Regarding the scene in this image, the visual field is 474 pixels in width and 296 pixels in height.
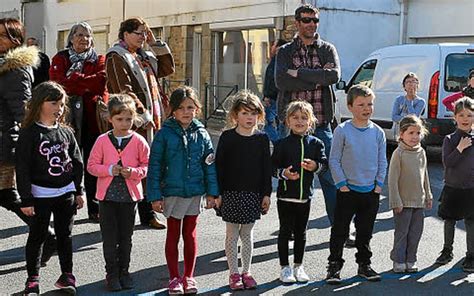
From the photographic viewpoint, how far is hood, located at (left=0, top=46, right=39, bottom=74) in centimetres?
557

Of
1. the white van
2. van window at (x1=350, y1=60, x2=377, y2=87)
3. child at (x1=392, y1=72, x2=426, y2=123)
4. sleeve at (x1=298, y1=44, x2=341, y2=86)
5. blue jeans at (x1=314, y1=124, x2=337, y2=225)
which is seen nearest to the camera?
sleeve at (x1=298, y1=44, x2=341, y2=86)

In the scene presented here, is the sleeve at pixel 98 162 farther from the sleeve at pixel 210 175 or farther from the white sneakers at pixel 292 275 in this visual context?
the white sneakers at pixel 292 275

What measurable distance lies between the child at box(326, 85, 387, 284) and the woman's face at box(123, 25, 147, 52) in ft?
7.41

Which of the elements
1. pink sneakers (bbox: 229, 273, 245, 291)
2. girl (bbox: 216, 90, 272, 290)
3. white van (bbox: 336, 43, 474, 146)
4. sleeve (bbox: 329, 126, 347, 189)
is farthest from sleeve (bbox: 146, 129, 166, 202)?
white van (bbox: 336, 43, 474, 146)

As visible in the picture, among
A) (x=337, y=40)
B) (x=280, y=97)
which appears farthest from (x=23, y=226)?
(x=337, y=40)

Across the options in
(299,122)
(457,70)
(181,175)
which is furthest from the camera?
(457,70)

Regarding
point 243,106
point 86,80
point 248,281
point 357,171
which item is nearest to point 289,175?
point 357,171

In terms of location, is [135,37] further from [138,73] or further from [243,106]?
[243,106]

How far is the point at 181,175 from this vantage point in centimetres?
510

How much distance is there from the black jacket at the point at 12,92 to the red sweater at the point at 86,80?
1135 millimetres

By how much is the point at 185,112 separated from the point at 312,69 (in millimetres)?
1556

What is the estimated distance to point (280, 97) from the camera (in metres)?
6.47

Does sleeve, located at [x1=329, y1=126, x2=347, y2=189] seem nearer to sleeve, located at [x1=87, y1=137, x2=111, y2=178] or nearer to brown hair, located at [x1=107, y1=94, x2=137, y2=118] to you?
brown hair, located at [x1=107, y1=94, x2=137, y2=118]

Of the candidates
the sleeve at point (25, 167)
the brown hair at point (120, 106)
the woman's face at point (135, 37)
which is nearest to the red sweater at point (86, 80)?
the woman's face at point (135, 37)
